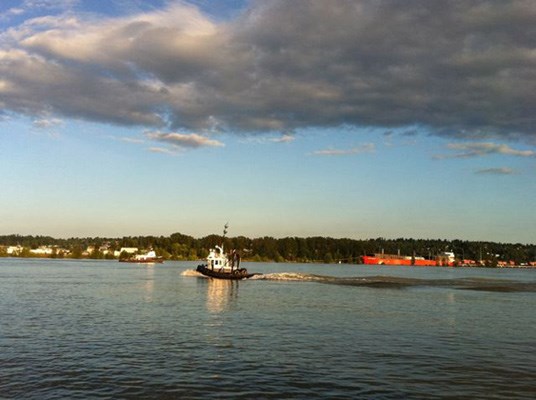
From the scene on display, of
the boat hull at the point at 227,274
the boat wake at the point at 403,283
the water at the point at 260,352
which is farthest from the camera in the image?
the boat hull at the point at 227,274

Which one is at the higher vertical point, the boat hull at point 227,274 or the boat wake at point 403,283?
the boat hull at point 227,274

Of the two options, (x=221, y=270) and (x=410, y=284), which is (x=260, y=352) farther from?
(x=410, y=284)

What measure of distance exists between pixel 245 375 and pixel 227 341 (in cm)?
1164

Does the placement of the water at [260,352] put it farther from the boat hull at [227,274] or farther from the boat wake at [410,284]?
the boat hull at [227,274]

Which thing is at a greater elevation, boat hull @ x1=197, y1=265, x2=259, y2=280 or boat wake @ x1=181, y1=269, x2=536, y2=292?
boat hull @ x1=197, y1=265, x2=259, y2=280

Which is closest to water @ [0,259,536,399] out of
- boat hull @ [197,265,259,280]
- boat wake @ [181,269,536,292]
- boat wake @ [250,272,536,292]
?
boat wake @ [181,269,536,292]

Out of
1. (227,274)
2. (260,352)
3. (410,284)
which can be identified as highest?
(227,274)

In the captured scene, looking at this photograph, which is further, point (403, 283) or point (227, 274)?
point (403, 283)

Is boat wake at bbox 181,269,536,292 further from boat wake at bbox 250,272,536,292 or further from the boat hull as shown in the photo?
the boat hull

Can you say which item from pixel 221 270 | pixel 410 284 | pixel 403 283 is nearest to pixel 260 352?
pixel 221 270

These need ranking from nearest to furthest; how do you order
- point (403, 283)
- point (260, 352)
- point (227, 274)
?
1. point (260, 352)
2. point (227, 274)
3. point (403, 283)

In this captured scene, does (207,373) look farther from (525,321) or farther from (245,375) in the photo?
(525,321)

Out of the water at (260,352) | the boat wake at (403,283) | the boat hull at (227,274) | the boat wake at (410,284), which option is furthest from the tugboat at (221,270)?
the water at (260,352)

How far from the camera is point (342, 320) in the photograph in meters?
56.1
